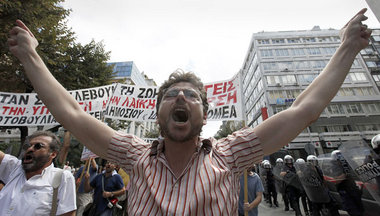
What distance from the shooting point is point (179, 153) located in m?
1.28

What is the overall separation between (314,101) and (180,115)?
0.86 m

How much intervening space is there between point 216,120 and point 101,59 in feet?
33.9

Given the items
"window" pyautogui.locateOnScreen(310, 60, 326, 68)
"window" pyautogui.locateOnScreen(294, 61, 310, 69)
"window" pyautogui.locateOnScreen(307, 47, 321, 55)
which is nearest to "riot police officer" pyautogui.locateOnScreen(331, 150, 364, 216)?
"window" pyautogui.locateOnScreen(294, 61, 310, 69)

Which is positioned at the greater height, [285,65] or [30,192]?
[285,65]

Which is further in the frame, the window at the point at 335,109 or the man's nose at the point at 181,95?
the window at the point at 335,109

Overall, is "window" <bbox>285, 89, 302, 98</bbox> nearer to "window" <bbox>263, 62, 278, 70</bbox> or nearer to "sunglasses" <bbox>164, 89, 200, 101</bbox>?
"window" <bbox>263, 62, 278, 70</bbox>

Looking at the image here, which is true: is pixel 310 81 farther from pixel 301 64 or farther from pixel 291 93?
pixel 301 64

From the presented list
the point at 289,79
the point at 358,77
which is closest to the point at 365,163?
the point at 289,79

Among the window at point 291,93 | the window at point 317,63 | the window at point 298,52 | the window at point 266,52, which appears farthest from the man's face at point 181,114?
the window at point 298,52

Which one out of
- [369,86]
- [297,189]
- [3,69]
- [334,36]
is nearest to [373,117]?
[369,86]

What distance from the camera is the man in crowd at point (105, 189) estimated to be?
429 cm

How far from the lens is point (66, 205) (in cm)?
227

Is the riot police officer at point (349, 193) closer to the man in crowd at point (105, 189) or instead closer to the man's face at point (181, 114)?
the man in crowd at point (105, 189)

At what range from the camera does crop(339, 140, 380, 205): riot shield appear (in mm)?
3658
